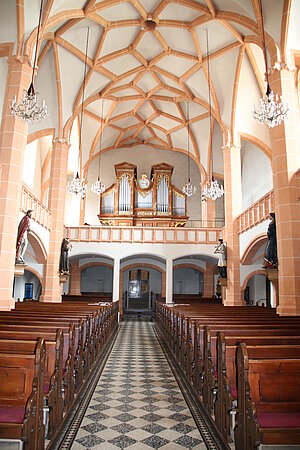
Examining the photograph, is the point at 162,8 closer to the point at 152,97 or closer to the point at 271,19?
the point at 271,19

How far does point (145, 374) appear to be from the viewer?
7.58 meters

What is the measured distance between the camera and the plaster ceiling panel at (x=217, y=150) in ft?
68.8

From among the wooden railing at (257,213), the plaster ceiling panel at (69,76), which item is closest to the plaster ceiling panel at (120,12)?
the plaster ceiling panel at (69,76)

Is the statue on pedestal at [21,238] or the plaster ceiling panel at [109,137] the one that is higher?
the plaster ceiling panel at [109,137]

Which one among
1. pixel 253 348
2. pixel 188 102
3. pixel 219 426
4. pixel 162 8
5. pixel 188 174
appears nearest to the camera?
pixel 253 348

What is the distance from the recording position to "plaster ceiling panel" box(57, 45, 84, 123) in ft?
48.7

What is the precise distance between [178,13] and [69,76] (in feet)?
17.4

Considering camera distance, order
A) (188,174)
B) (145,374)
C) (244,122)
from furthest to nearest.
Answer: (188,174)
(244,122)
(145,374)

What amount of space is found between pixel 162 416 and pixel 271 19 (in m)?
11.1

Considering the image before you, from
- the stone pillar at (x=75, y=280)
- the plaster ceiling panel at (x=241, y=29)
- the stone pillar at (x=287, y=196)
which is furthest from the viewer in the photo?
the stone pillar at (x=75, y=280)

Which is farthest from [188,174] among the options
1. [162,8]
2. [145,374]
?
[145,374]

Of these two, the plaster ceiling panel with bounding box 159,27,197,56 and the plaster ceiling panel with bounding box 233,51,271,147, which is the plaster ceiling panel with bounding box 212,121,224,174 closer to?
the plaster ceiling panel with bounding box 233,51,271,147

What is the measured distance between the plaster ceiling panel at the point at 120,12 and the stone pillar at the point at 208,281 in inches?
582

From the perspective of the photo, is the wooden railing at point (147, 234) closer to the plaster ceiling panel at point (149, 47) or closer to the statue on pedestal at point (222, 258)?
the statue on pedestal at point (222, 258)
